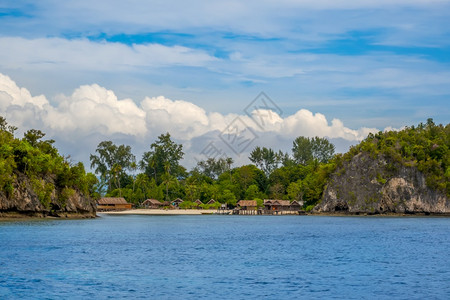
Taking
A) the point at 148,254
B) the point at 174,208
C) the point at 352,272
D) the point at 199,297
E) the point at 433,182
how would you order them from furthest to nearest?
1. the point at 174,208
2. the point at 433,182
3. the point at 148,254
4. the point at 352,272
5. the point at 199,297

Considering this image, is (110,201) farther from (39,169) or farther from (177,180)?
(39,169)

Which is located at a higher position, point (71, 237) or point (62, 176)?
point (62, 176)

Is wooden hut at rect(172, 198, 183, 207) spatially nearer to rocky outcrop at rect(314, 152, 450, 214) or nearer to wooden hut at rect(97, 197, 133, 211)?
wooden hut at rect(97, 197, 133, 211)

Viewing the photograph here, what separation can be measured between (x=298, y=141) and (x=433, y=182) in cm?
7203

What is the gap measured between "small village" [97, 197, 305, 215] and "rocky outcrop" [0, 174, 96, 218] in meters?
52.9

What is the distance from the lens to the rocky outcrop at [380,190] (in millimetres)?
127000

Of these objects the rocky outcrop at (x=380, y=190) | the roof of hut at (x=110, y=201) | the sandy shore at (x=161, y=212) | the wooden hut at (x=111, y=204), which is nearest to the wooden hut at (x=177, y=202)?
the sandy shore at (x=161, y=212)

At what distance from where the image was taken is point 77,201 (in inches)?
4208

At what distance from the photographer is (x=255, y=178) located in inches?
6831

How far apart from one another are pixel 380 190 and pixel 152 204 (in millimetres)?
69903

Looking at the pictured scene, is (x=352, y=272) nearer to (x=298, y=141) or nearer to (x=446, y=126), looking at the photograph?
(x=446, y=126)

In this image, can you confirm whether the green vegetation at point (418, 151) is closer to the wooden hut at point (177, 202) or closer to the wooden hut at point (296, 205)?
A: the wooden hut at point (296, 205)

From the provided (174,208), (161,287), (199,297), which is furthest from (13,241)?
(174,208)

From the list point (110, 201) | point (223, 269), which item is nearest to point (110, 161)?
point (110, 201)
